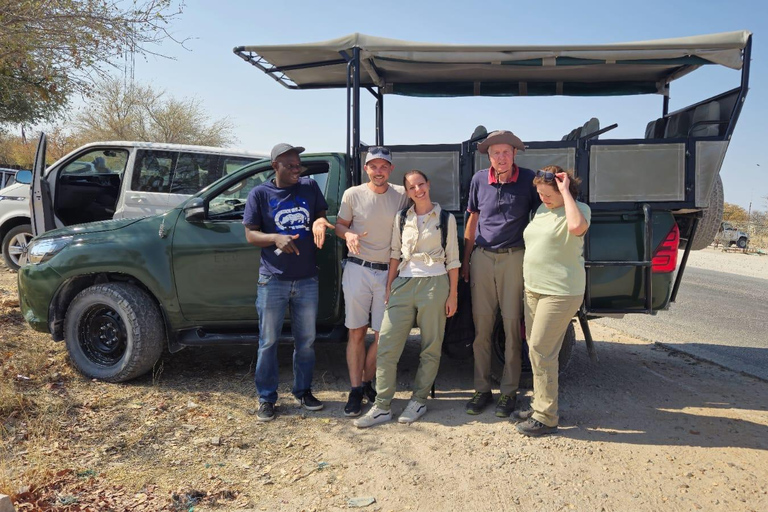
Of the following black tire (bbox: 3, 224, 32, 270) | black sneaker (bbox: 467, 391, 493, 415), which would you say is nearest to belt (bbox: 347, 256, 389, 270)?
black sneaker (bbox: 467, 391, 493, 415)

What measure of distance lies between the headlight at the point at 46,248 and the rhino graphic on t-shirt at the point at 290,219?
1960mm

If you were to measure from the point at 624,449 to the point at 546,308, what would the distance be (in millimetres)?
1010

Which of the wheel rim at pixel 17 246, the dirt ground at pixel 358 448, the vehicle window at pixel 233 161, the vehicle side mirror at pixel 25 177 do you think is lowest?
the dirt ground at pixel 358 448

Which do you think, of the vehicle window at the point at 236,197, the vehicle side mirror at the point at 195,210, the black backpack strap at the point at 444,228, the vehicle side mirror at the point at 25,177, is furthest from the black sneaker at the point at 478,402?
the vehicle side mirror at the point at 25,177

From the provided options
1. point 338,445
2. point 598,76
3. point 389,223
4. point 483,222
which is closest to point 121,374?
point 338,445

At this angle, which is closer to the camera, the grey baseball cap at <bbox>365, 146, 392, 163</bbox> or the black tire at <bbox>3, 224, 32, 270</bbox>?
the grey baseball cap at <bbox>365, 146, 392, 163</bbox>

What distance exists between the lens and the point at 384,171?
3943mm

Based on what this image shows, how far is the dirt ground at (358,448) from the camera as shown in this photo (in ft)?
9.73

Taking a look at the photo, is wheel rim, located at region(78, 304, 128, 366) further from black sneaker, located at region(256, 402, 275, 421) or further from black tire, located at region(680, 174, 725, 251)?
black tire, located at region(680, 174, 725, 251)

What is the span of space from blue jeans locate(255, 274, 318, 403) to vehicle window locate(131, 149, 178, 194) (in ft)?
14.7

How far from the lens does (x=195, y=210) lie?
14.6 feet

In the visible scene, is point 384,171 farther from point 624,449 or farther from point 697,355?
point 697,355

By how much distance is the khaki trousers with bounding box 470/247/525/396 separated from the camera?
3.98 m

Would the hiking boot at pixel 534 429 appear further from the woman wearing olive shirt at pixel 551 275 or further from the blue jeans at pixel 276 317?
the blue jeans at pixel 276 317
